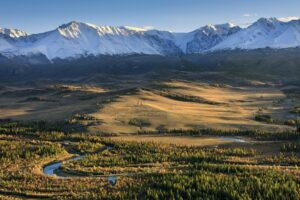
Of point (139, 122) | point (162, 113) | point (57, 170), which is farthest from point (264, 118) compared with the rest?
point (57, 170)

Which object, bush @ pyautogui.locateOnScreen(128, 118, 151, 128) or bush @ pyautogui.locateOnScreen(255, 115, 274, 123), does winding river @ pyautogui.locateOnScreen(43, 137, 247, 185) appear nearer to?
→ bush @ pyautogui.locateOnScreen(128, 118, 151, 128)

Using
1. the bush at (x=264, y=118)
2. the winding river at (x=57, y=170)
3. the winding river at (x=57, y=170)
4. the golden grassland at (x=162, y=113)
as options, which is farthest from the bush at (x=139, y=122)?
the winding river at (x=57, y=170)

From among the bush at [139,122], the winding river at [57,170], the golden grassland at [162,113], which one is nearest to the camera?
the winding river at [57,170]

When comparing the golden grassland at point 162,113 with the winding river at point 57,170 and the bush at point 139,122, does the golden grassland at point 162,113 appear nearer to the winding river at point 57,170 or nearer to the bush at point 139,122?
the bush at point 139,122

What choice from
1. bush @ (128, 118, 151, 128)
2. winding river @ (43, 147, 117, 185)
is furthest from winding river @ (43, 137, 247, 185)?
bush @ (128, 118, 151, 128)

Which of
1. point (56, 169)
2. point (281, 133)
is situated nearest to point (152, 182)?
point (56, 169)

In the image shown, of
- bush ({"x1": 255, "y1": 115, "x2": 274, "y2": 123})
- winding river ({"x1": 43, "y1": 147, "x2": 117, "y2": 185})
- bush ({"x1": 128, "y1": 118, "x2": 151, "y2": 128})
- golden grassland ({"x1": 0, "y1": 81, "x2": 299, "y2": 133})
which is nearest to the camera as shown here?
winding river ({"x1": 43, "y1": 147, "x2": 117, "y2": 185})

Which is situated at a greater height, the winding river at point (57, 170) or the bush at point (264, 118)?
the winding river at point (57, 170)

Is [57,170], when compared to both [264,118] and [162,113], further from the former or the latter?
[264,118]

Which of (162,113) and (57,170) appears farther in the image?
(162,113)

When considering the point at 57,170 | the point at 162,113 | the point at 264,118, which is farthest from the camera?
the point at 162,113

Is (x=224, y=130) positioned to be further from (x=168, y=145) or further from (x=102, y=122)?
(x=102, y=122)
